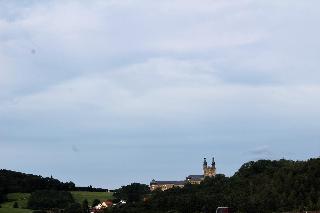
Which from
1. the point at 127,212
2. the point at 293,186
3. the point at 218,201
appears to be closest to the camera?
the point at 293,186

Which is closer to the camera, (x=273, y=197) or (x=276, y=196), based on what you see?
(x=276, y=196)

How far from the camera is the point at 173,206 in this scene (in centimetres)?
19412

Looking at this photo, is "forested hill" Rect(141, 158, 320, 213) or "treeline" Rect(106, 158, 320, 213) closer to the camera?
"forested hill" Rect(141, 158, 320, 213)

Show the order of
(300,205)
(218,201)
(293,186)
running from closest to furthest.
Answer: (300,205)
(293,186)
(218,201)

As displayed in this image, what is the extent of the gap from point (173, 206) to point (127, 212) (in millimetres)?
12321

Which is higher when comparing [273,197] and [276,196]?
[276,196]

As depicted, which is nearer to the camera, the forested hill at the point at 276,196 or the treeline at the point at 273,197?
the forested hill at the point at 276,196

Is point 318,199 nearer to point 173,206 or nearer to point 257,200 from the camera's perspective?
point 257,200

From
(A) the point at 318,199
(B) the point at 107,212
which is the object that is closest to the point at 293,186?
(A) the point at 318,199

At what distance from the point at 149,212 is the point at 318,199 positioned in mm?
51504

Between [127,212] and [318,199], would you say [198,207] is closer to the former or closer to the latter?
[127,212]

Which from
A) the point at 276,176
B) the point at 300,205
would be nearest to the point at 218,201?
the point at 276,176

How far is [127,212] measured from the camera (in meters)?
189

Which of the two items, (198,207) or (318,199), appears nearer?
(318,199)
